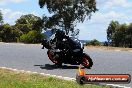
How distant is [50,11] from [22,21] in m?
23.1

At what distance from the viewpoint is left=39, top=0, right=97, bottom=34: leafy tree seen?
48.4 m

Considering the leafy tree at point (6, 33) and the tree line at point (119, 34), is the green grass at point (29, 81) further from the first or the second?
the leafy tree at point (6, 33)

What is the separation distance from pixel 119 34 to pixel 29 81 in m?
47.9

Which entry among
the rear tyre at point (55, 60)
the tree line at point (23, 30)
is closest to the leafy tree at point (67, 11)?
the tree line at point (23, 30)

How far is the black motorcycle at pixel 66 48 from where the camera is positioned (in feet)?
53.5

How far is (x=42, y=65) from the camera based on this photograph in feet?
55.3

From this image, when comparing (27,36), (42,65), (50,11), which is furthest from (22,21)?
(42,65)

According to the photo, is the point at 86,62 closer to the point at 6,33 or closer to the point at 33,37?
the point at 33,37

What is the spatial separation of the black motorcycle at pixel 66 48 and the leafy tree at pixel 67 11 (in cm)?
3174

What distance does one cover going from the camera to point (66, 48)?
16531 millimetres

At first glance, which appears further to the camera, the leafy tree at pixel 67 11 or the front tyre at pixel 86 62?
the leafy tree at pixel 67 11

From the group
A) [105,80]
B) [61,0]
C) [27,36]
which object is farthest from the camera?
[61,0]

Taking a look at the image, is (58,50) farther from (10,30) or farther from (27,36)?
(10,30)

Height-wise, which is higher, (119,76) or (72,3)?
(72,3)
